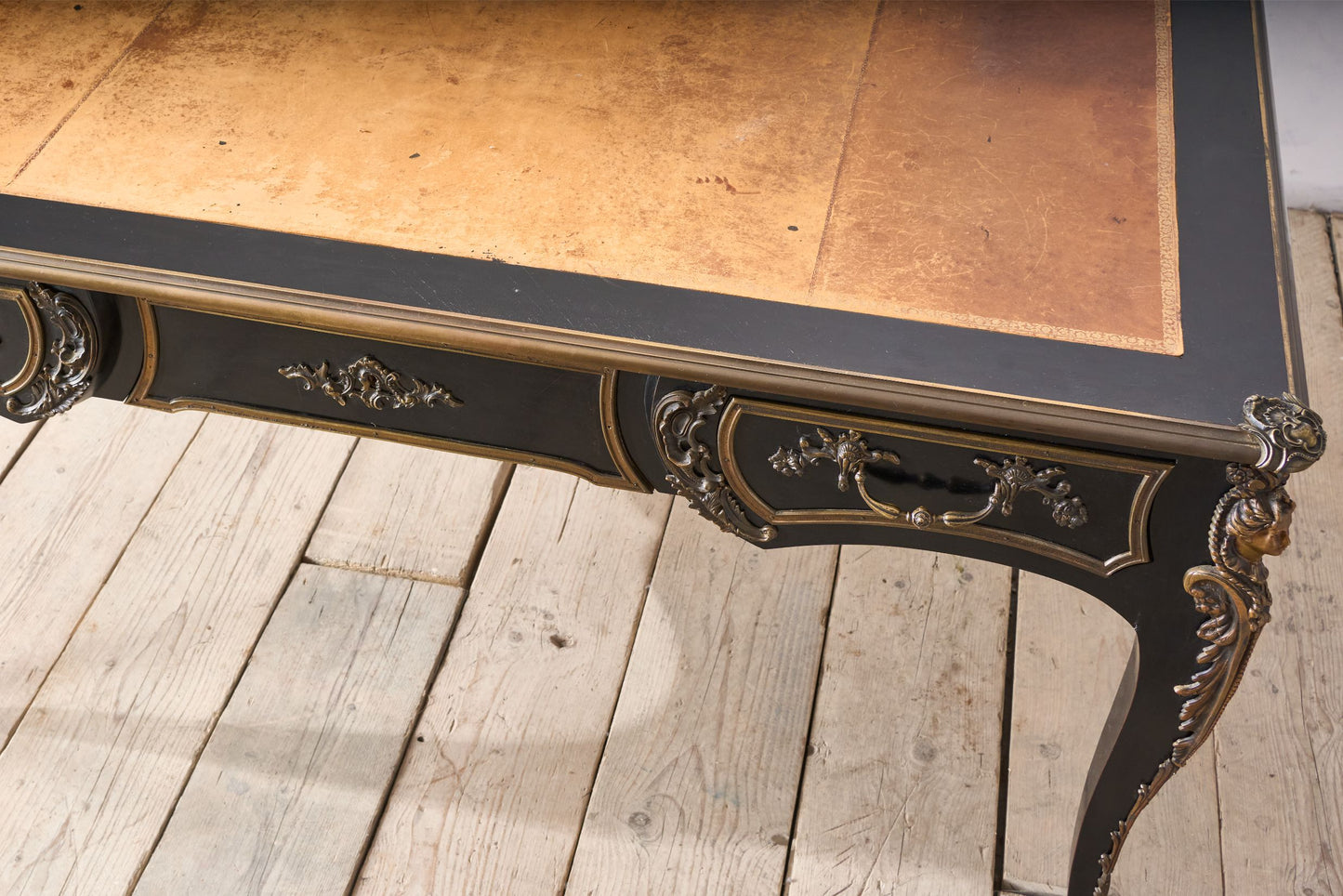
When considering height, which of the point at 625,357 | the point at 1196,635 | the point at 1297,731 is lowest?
the point at 1297,731

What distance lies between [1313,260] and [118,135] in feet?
6.43

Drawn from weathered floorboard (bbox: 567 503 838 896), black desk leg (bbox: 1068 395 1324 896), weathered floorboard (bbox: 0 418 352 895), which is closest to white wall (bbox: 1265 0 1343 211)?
weathered floorboard (bbox: 567 503 838 896)

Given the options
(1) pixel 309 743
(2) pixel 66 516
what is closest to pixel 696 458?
(1) pixel 309 743

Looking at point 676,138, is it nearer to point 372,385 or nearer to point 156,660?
point 372,385

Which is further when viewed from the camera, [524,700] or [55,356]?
[524,700]

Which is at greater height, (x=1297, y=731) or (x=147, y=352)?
(x=147, y=352)

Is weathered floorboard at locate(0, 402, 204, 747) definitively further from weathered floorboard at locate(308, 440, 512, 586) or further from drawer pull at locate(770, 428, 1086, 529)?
drawer pull at locate(770, 428, 1086, 529)

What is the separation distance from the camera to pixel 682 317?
2.97 feet

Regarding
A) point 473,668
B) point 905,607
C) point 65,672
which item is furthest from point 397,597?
point 905,607

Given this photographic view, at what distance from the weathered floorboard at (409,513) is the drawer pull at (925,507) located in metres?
0.84

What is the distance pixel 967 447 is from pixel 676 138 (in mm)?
377

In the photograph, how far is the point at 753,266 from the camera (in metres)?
0.94

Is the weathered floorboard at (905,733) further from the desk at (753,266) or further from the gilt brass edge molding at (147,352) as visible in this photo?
the gilt brass edge molding at (147,352)

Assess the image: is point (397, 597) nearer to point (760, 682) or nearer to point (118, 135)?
point (760, 682)
